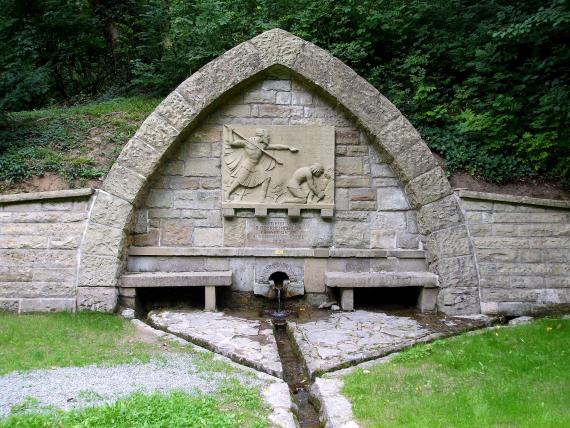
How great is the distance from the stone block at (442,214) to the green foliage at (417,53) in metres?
0.62

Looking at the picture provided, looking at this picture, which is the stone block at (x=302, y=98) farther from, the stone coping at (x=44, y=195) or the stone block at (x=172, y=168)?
the stone coping at (x=44, y=195)

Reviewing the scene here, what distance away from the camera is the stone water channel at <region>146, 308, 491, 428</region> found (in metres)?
5.08

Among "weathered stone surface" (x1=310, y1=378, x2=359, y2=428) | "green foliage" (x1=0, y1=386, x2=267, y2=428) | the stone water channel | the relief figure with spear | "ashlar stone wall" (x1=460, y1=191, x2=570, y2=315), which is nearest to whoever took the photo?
"green foliage" (x1=0, y1=386, x2=267, y2=428)

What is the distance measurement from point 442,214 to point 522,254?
1.12 m

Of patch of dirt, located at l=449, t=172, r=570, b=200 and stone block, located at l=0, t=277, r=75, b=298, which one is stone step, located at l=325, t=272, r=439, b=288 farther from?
stone block, located at l=0, t=277, r=75, b=298

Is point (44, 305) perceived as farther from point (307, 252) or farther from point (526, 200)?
point (526, 200)

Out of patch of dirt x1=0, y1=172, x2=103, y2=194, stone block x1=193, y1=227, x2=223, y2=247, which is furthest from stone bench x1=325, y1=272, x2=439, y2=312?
patch of dirt x1=0, y1=172, x2=103, y2=194

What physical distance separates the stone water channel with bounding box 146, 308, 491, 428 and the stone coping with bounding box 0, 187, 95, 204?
1758 millimetres

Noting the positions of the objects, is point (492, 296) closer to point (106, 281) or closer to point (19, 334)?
point (106, 281)

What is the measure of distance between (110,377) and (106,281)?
8.10 feet

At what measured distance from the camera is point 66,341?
5.59 meters

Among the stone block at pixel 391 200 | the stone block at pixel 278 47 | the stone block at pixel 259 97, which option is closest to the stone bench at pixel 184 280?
the stone block at pixel 391 200

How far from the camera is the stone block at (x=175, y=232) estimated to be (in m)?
7.38

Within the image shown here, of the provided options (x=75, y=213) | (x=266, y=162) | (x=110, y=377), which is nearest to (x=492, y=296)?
(x=266, y=162)
